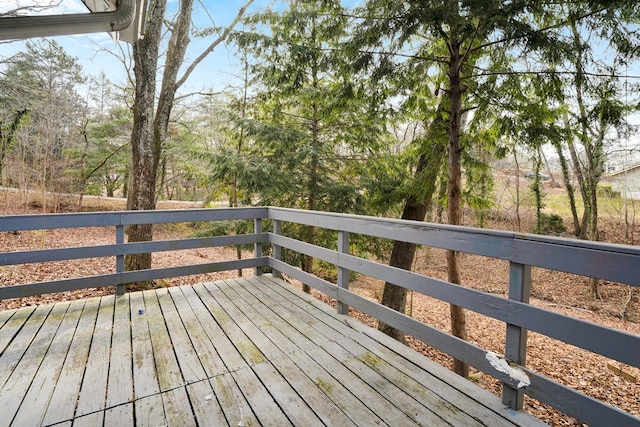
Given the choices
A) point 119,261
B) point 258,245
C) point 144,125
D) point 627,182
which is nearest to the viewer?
point 119,261

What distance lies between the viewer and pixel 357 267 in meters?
2.74

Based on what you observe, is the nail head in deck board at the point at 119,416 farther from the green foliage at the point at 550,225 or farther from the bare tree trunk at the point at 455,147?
the green foliage at the point at 550,225

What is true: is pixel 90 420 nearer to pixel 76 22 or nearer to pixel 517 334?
pixel 517 334

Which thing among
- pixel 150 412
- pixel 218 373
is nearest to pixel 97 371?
pixel 150 412

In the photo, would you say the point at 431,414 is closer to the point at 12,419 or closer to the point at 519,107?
the point at 12,419

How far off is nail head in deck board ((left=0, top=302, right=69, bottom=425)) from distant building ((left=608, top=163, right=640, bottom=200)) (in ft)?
50.0

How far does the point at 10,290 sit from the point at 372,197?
5.31 metres

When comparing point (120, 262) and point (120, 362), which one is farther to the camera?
point (120, 262)

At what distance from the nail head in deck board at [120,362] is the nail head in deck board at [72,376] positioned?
6.4 inches

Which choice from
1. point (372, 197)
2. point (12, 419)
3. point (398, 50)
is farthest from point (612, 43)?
point (12, 419)

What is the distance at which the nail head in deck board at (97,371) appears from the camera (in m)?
1.80

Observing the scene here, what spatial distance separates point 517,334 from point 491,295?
222 millimetres

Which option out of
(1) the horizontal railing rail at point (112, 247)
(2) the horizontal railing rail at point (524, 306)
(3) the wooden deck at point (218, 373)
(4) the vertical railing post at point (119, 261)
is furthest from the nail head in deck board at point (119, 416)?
(4) the vertical railing post at point (119, 261)

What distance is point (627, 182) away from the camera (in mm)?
11727
